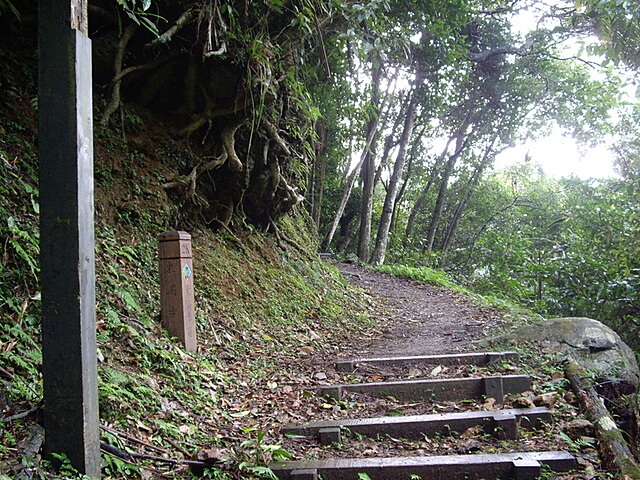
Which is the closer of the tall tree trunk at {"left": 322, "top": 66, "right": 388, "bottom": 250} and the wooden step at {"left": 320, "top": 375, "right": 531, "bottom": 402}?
the wooden step at {"left": 320, "top": 375, "right": 531, "bottom": 402}

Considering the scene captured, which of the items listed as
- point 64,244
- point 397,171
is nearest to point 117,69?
point 64,244

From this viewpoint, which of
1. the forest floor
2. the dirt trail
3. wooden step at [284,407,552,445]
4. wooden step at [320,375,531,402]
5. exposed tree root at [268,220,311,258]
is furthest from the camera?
exposed tree root at [268,220,311,258]

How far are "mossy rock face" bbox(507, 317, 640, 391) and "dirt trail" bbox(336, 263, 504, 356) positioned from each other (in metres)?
0.78

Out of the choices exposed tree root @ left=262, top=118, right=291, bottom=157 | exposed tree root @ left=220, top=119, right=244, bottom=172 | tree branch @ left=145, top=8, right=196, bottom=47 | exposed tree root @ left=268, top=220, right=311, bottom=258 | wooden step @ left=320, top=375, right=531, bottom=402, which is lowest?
wooden step @ left=320, top=375, right=531, bottom=402

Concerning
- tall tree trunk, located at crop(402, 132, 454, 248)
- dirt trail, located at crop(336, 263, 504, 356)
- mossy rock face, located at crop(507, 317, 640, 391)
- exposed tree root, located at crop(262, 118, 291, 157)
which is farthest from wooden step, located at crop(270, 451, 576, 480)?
tall tree trunk, located at crop(402, 132, 454, 248)

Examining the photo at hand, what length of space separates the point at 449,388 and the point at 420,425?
0.74 metres

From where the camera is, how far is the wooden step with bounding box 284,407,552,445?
337 cm

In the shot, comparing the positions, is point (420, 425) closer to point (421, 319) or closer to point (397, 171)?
point (421, 319)

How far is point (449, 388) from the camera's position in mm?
4066

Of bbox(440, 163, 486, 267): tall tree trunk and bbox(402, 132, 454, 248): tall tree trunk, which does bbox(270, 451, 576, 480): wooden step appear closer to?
bbox(440, 163, 486, 267): tall tree trunk

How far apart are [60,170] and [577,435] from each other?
358 cm

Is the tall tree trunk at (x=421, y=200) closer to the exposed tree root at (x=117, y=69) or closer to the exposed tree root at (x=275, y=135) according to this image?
the exposed tree root at (x=275, y=135)

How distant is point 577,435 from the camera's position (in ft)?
10.5

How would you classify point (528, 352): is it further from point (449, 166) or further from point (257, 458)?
point (449, 166)
